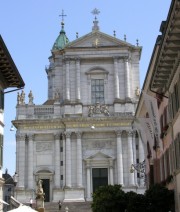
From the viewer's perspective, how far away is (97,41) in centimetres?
6788

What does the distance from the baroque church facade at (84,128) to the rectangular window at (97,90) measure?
0.14 metres

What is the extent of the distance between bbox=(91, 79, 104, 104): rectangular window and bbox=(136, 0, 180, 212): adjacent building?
31598 mm

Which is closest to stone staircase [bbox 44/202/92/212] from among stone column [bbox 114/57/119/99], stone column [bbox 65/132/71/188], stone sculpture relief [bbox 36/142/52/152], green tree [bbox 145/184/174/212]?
stone column [bbox 65/132/71/188]

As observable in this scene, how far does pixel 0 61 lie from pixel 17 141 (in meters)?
40.6

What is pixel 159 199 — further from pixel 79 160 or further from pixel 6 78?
pixel 79 160

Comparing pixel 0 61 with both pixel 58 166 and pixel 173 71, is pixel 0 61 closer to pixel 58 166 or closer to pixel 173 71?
pixel 173 71

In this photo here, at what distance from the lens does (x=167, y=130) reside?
28.6 meters

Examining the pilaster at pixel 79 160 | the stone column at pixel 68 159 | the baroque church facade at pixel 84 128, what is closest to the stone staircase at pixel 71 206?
the baroque church facade at pixel 84 128

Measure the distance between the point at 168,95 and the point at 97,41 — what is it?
136ft

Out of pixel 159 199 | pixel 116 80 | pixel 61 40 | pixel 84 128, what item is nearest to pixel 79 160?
pixel 84 128

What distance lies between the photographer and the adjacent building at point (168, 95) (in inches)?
783

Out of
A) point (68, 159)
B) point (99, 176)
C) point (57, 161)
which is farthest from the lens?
point (99, 176)

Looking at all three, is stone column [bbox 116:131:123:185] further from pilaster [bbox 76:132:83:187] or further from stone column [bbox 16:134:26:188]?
stone column [bbox 16:134:26:188]

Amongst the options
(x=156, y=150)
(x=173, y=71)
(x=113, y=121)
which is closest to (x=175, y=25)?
(x=173, y=71)
